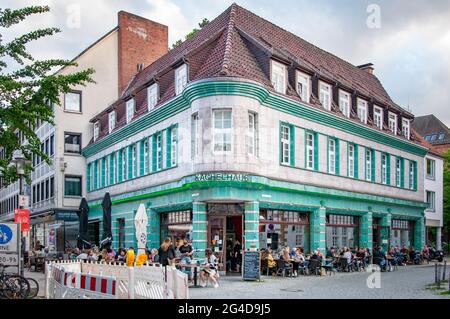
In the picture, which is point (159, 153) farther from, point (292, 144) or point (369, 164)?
point (369, 164)

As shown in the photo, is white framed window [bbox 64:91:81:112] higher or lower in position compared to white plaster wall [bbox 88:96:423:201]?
higher

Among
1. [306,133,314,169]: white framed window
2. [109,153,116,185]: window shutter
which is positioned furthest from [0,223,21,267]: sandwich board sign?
[109,153,116,185]: window shutter

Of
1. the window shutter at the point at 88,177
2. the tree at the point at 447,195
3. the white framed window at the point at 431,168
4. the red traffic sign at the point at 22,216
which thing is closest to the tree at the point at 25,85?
the red traffic sign at the point at 22,216

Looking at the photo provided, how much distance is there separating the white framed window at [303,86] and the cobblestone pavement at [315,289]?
9.52 metres

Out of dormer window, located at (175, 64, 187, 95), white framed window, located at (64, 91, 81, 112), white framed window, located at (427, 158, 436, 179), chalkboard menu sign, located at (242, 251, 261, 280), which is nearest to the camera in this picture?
chalkboard menu sign, located at (242, 251, 261, 280)

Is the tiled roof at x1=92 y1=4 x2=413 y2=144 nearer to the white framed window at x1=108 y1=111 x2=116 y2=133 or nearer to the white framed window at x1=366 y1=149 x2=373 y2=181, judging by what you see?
the white framed window at x1=108 y1=111 x2=116 y2=133

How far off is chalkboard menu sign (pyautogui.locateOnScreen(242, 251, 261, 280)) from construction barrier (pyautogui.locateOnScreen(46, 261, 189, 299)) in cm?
932

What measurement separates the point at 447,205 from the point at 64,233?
34.7 m

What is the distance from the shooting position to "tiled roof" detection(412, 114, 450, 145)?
65875mm

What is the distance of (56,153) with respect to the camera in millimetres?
42750

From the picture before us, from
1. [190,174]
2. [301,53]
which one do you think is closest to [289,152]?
[190,174]

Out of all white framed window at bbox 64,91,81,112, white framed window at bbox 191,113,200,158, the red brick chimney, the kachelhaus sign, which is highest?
the red brick chimney


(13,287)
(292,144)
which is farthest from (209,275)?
(292,144)

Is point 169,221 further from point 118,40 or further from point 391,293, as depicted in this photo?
point 118,40
